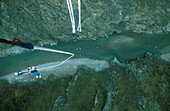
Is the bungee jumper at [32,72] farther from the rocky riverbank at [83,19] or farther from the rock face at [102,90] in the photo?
the rocky riverbank at [83,19]

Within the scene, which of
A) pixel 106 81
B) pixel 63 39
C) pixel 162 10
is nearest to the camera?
pixel 162 10

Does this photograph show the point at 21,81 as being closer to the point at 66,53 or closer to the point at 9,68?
the point at 9,68

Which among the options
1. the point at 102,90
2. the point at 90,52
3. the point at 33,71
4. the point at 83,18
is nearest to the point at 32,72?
the point at 33,71

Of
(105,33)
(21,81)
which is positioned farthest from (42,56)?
(105,33)

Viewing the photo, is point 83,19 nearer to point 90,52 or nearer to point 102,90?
point 90,52

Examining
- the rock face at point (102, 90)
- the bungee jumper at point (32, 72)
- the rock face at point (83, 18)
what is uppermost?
the rock face at point (83, 18)

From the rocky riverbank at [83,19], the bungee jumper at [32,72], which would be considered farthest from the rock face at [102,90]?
the rocky riverbank at [83,19]

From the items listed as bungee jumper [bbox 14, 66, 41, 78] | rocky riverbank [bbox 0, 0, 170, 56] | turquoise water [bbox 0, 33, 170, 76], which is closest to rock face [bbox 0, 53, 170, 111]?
bungee jumper [bbox 14, 66, 41, 78]
